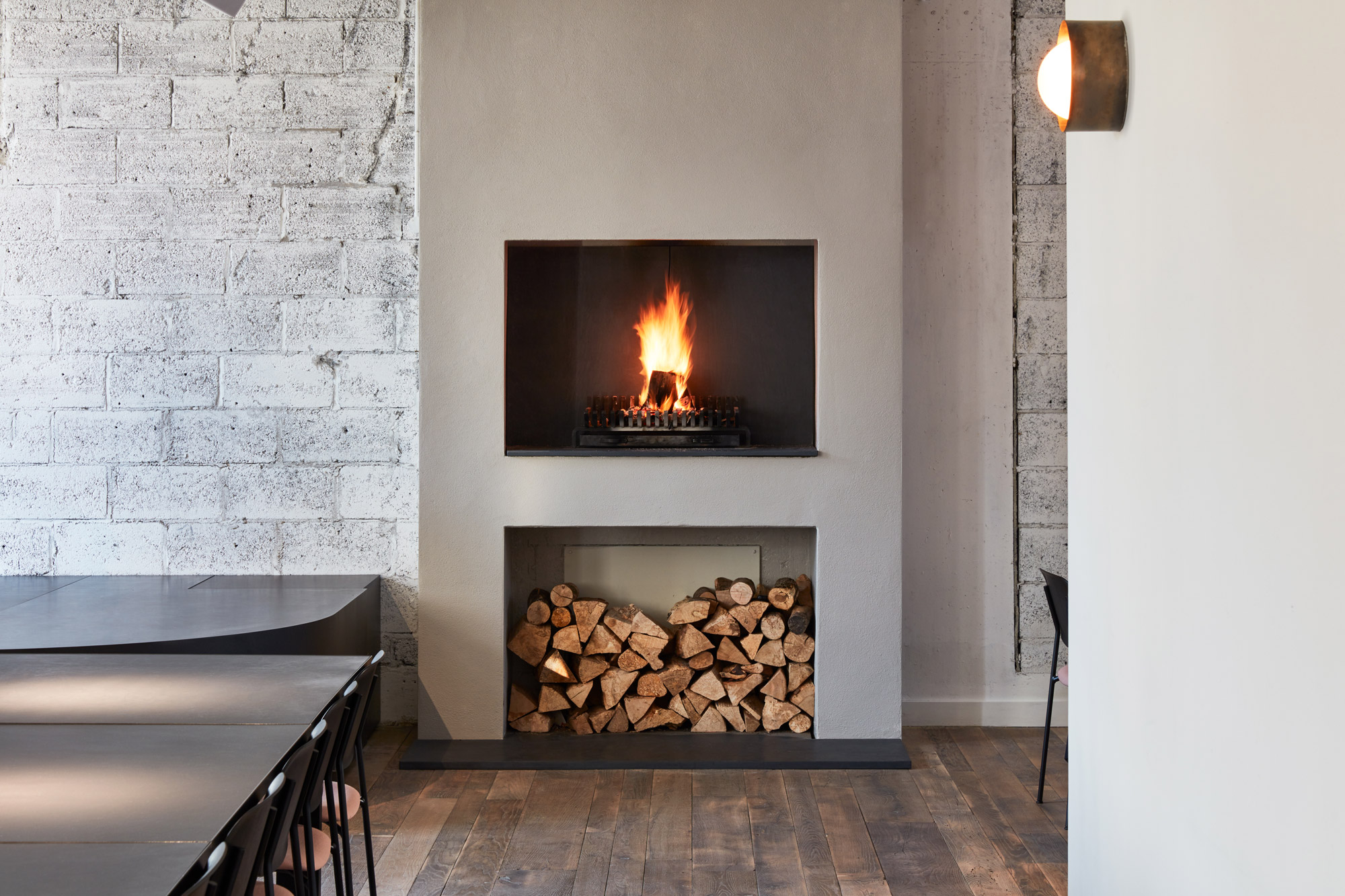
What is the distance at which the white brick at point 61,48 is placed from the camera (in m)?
3.86

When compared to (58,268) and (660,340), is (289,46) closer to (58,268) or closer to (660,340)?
(58,268)

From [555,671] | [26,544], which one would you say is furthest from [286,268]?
[555,671]

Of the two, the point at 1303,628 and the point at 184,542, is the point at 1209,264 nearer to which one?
the point at 1303,628

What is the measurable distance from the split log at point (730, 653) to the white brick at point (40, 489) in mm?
2420

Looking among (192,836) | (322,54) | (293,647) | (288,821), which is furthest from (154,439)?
(192,836)

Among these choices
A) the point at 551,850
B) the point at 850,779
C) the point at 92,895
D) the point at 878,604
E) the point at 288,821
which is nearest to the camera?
the point at 92,895

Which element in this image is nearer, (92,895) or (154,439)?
(92,895)

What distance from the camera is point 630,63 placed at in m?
3.65

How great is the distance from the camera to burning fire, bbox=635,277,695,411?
403 centimetres

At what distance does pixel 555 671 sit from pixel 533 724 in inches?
8.8

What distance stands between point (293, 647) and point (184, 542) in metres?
1.09

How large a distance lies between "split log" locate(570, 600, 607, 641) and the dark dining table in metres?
1.59

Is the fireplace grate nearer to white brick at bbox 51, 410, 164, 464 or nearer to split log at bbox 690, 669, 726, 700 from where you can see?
split log at bbox 690, 669, 726, 700

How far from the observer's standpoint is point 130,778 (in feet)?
4.95
